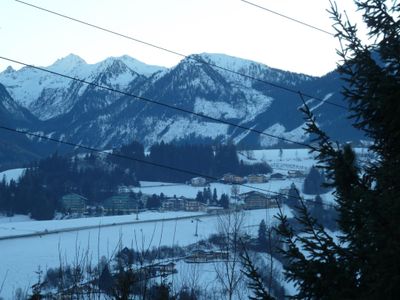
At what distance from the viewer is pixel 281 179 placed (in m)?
84.7

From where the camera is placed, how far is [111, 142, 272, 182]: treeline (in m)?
100

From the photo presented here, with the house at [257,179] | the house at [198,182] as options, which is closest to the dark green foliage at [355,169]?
the house at [257,179]

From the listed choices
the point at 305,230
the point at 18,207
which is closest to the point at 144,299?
the point at 305,230

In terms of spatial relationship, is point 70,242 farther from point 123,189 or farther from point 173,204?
point 123,189

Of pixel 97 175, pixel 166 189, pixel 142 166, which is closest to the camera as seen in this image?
pixel 166 189

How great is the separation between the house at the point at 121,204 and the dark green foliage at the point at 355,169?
69.4 meters

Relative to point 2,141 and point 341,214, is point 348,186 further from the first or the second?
point 2,141

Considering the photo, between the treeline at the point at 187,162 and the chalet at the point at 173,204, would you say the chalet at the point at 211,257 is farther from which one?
the treeline at the point at 187,162

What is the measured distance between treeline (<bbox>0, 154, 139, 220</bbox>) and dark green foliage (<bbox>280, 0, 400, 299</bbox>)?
77263mm

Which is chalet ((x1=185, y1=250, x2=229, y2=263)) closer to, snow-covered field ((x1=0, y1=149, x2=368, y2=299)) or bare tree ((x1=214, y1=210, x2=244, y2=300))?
bare tree ((x1=214, y1=210, x2=244, y2=300))

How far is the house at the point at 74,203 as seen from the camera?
8050cm

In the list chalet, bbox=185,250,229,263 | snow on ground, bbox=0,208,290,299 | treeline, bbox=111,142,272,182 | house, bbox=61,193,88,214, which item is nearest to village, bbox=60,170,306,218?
house, bbox=61,193,88,214

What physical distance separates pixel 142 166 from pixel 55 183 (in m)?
18.3

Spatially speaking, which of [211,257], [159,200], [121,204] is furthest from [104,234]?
[121,204]
